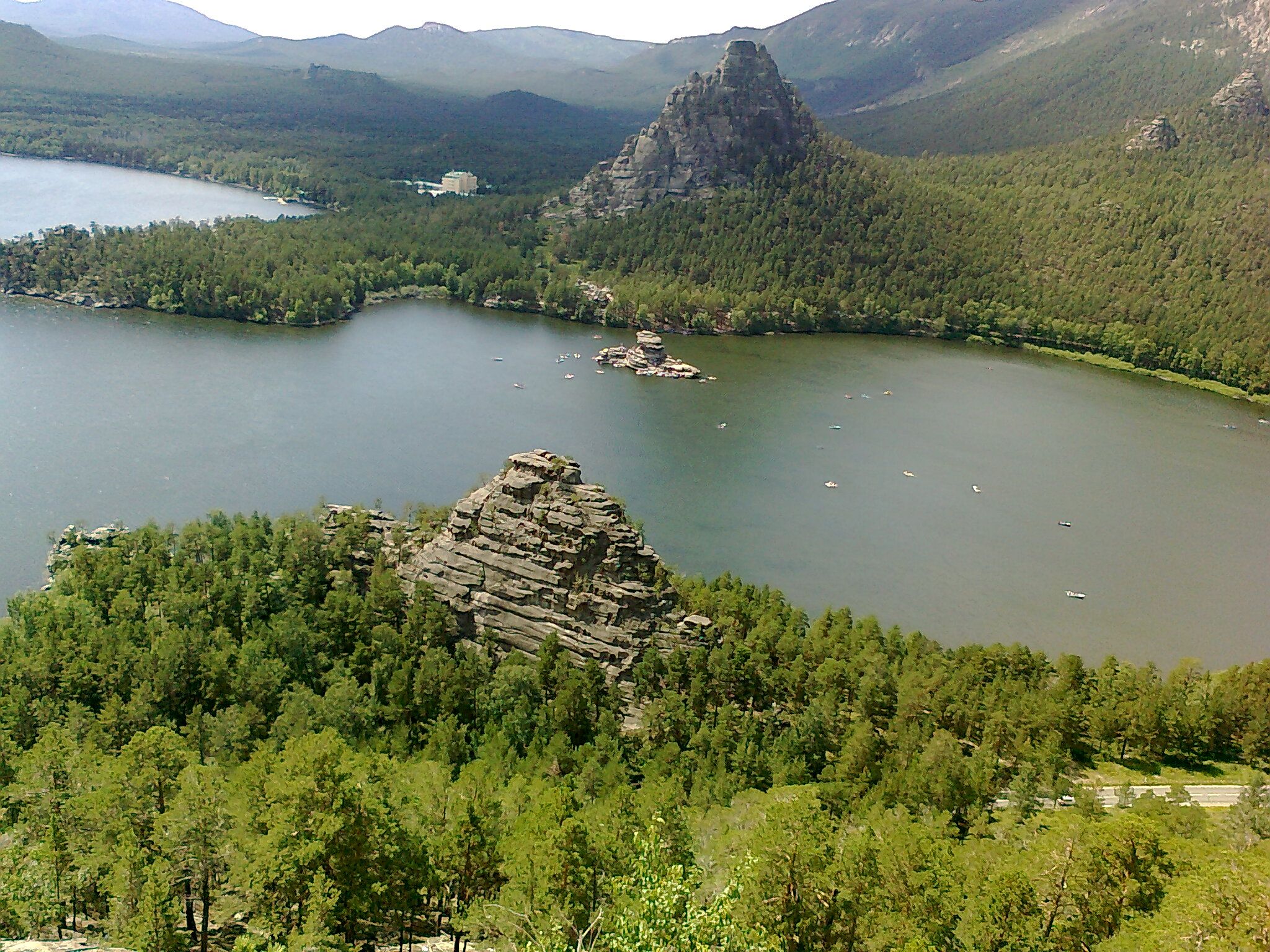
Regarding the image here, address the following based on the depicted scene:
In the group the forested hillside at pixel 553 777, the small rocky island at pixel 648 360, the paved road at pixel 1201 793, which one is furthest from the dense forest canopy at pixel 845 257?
the paved road at pixel 1201 793

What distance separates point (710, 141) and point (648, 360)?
53.6 metres

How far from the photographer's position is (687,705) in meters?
30.9

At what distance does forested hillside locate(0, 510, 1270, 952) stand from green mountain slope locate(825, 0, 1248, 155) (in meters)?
150

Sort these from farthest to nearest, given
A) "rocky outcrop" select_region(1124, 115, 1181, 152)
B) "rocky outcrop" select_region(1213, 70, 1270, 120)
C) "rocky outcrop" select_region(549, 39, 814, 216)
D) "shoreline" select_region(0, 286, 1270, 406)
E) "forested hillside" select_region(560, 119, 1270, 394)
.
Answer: "rocky outcrop" select_region(1213, 70, 1270, 120) → "rocky outcrop" select_region(1124, 115, 1181, 152) → "rocky outcrop" select_region(549, 39, 814, 216) → "forested hillside" select_region(560, 119, 1270, 394) → "shoreline" select_region(0, 286, 1270, 406)

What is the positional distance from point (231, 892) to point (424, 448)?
1565 inches

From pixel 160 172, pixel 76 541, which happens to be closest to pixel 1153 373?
pixel 76 541

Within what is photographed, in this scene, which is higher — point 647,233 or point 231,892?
point 647,233

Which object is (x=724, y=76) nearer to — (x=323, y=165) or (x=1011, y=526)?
(x=323, y=165)

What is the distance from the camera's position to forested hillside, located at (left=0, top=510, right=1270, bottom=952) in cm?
1722

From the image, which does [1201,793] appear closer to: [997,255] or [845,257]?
[845,257]

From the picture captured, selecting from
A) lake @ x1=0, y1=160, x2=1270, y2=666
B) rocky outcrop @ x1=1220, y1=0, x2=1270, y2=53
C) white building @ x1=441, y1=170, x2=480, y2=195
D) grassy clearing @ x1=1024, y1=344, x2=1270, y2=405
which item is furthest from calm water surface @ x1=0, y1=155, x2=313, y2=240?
rocky outcrop @ x1=1220, y1=0, x2=1270, y2=53

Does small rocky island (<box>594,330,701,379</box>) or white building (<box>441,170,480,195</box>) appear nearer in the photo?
small rocky island (<box>594,330,701,379</box>)

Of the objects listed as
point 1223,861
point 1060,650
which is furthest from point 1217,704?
point 1223,861

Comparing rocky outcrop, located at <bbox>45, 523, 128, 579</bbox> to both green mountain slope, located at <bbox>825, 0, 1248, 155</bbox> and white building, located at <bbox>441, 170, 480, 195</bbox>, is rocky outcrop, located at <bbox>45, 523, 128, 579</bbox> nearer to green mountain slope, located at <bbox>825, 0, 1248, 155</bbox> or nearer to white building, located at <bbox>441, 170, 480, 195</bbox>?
white building, located at <bbox>441, 170, 480, 195</bbox>
